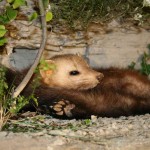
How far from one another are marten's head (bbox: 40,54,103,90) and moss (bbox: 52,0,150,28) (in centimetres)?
77

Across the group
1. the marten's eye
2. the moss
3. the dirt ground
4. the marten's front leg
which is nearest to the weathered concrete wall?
the moss

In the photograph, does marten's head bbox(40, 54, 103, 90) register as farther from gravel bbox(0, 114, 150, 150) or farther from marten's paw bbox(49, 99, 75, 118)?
gravel bbox(0, 114, 150, 150)

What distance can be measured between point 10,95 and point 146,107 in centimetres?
143

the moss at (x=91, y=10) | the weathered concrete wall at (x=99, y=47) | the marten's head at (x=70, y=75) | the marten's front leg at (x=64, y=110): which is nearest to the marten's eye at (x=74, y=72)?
the marten's head at (x=70, y=75)

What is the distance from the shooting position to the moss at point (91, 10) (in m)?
6.23

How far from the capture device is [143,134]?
4.17 meters

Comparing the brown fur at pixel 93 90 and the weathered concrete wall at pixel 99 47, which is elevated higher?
the weathered concrete wall at pixel 99 47

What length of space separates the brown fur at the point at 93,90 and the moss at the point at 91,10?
0.74 metres

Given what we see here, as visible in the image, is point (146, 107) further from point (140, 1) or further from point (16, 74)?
point (140, 1)

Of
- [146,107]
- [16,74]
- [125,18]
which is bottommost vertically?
[146,107]

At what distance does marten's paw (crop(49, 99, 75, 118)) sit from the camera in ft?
15.5

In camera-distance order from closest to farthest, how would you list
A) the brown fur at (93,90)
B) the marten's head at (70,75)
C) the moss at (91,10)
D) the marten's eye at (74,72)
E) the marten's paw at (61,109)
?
→ the marten's paw at (61,109), the brown fur at (93,90), the marten's head at (70,75), the marten's eye at (74,72), the moss at (91,10)

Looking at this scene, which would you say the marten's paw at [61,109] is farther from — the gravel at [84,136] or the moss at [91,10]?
the moss at [91,10]

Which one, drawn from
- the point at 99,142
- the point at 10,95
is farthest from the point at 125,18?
the point at 99,142
